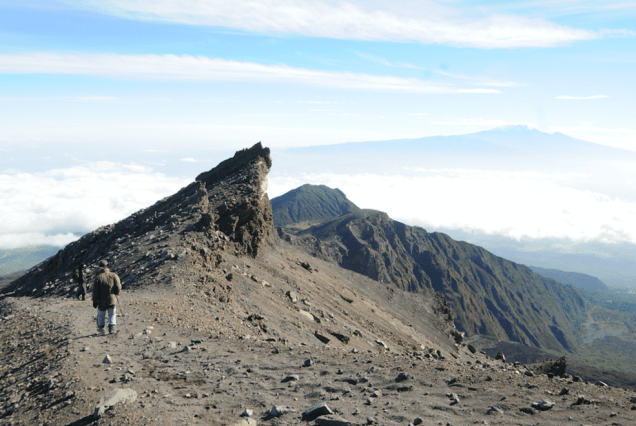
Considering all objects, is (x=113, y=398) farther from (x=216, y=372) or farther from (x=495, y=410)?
(x=495, y=410)

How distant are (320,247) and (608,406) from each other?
157643 millimetres

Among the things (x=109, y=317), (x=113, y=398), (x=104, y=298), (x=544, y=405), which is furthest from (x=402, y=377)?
(x=104, y=298)

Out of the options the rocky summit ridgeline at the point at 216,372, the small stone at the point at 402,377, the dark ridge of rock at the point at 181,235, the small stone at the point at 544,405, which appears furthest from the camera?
the dark ridge of rock at the point at 181,235

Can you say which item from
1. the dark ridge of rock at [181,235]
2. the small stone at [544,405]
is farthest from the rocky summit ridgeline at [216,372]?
the dark ridge of rock at [181,235]

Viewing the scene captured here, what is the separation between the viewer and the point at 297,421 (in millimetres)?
9219

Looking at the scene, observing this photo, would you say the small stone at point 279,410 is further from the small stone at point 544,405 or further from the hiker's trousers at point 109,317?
the hiker's trousers at point 109,317

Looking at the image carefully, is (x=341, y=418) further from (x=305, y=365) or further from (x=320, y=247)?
(x=320, y=247)

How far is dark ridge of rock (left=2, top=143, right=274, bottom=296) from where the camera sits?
27281 millimetres

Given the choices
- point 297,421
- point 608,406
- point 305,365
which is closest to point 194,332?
point 305,365

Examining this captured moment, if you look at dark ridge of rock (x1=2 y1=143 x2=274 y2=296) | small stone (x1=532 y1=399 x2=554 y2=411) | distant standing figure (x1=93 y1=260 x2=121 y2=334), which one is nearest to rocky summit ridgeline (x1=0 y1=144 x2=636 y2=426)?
small stone (x1=532 y1=399 x2=554 y2=411)

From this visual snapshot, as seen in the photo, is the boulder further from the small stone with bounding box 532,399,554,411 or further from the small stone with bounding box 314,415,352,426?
the small stone with bounding box 532,399,554,411

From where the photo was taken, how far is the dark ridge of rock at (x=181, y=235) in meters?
27.3

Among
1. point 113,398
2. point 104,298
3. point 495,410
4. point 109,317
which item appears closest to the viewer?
point 113,398

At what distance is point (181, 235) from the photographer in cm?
3003
